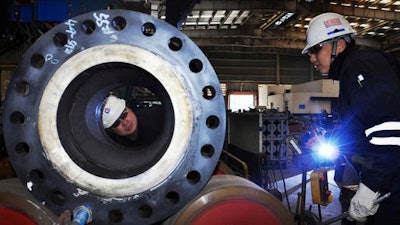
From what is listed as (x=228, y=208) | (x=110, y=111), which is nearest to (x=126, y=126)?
(x=110, y=111)

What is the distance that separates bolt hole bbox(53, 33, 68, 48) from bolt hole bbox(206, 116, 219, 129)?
0.43m

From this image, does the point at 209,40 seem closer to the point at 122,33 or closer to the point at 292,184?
the point at 292,184

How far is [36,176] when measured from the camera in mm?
895

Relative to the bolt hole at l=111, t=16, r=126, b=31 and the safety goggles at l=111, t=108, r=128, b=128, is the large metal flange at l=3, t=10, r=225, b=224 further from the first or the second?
the safety goggles at l=111, t=108, r=128, b=128

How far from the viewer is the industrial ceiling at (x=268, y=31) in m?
8.73

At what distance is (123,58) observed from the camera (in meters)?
0.90

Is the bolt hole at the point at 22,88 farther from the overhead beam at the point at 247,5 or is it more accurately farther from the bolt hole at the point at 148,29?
the overhead beam at the point at 247,5

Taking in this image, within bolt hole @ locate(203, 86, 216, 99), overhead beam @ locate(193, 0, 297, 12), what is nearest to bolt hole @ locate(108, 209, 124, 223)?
bolt hole @ locate(203, 86, 216, 99)

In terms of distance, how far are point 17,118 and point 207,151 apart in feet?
1.67

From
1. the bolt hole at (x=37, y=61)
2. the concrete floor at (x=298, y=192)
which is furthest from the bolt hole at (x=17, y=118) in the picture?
the concrete floor at (x=298, y=192)

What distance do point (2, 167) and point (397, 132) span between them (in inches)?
73.6

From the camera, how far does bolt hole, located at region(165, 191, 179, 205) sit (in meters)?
0.91

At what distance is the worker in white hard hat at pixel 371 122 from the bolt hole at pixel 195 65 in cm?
79

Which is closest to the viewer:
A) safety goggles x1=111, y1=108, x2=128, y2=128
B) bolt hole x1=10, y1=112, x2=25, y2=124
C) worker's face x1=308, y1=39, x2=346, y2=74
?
bolt hole x1=10, y1=112, x2=25, y2=124
